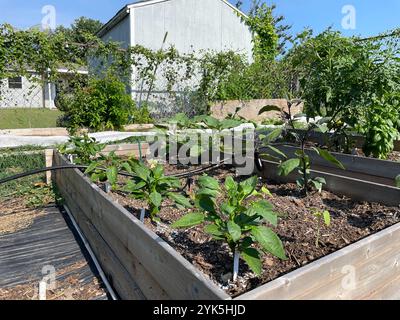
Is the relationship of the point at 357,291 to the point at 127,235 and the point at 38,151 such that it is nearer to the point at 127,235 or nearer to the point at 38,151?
the point at 127,235

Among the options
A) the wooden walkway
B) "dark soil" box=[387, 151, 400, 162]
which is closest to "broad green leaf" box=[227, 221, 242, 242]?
the wooden walkway

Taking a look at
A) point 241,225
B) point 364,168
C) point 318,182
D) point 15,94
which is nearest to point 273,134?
point 318,182

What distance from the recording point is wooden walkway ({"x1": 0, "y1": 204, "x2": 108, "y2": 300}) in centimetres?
156

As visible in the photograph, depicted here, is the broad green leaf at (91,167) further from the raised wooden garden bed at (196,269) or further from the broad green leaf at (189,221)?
the broad green leaf at (189,221)

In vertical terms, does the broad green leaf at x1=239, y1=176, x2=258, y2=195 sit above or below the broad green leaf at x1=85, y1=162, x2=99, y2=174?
above

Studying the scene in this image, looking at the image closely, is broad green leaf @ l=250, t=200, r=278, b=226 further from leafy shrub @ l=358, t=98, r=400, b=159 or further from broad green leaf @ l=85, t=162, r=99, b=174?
leafy shrub @ l=358, t=98, r=400, b=159

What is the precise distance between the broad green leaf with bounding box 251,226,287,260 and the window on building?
645 cm

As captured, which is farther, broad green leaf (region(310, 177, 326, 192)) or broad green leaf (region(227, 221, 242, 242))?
broad green leaf (region(310, 177, 326, 192))

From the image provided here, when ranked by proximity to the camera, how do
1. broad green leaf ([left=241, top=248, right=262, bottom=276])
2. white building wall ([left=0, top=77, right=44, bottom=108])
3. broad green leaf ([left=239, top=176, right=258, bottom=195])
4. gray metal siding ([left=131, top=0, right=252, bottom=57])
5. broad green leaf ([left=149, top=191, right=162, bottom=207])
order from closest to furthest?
broad green leaf ([left=241, top=248, right=262, bottom=276]), broad green leaf ([left=239, top=176, right=258, bottom=195]), broad green leaf ([left=149, top=191, right=162, bottom=207]), white building wall ([left=0, top=77, right=44, bottom=108]), gray metal siding ([left=131, top=0, right=252, bottom=57])

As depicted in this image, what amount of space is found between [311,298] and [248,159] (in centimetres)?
185

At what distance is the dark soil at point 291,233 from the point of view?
1.30 metres

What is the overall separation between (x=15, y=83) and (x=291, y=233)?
6691 mm

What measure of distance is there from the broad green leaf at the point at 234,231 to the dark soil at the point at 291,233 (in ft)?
0.69

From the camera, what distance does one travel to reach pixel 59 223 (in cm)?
234
